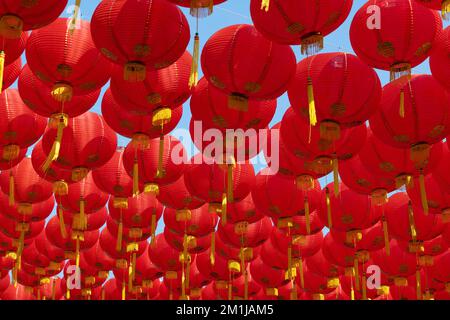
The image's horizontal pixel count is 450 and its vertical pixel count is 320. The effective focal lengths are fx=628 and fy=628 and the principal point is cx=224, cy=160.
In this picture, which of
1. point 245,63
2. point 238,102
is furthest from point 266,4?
point 238,102

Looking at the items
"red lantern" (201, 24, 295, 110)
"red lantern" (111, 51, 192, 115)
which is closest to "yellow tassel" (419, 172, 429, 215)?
"red lantern" (201, 24, 295, 110)

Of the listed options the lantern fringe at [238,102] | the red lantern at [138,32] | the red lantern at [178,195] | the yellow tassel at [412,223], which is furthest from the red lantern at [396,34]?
the red lantern at [178,195]

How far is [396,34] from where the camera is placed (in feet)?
14.8

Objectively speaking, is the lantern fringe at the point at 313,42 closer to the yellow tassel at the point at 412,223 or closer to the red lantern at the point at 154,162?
the red lantern at the point at 154,162

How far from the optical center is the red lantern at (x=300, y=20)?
420 centimetres

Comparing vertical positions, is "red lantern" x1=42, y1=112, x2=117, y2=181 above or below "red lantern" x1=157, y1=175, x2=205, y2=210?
above

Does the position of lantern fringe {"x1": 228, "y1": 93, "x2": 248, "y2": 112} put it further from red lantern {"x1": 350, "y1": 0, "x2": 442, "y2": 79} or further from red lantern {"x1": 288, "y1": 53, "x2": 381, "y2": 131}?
red lantern {"x1": 350, "y1": 0, "x2": 442, "y2": 79}

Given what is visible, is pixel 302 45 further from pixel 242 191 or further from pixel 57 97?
pixel 242 191

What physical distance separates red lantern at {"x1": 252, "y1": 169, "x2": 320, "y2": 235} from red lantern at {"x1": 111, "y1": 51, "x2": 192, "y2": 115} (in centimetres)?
211

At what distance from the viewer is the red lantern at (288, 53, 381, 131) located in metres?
4.89

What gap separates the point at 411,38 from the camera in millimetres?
4527
